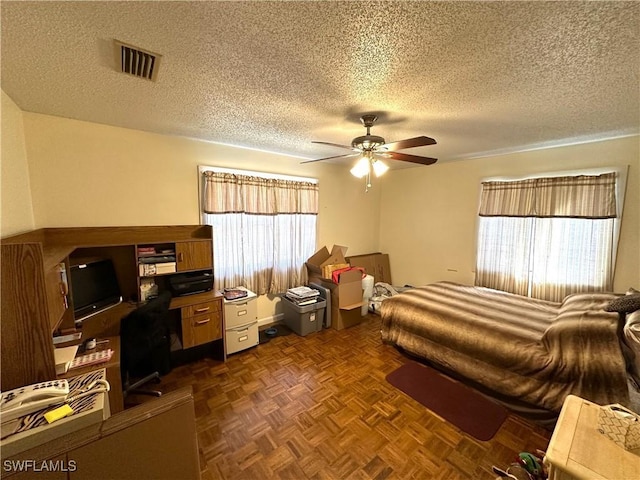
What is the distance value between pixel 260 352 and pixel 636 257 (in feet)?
13.6

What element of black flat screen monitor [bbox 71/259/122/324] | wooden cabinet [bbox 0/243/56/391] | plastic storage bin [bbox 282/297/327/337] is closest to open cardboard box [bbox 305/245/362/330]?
plastic storage bin [bbox 282/297/327/337]

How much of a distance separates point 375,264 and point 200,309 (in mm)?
3103

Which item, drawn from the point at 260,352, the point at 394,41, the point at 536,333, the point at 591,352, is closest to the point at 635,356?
the point at 591,352

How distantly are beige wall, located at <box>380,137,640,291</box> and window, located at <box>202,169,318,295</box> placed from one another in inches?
69.2

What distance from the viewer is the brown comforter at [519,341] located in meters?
1.73

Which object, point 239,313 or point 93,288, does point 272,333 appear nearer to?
point 239,313

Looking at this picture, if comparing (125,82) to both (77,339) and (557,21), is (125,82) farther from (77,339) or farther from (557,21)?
(557,21)

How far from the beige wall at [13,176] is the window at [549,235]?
476 centimetres

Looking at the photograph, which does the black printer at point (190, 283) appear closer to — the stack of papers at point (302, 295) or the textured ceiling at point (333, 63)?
the stack of papers at point (302, 295)

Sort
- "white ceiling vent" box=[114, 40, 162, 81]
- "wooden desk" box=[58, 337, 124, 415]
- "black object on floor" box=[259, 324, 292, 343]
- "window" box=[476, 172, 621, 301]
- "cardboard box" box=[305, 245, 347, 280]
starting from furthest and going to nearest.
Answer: "cardboard box" box=[305, 245, 347, 280] < "black object on floor" box=[259, 324, 292, 343] < "window" box=[476, 172, 621, 301] < "wooden desk" box=[58, 337, 124, 415] < "white ceiling vent" box=[114, 40, 162, 81]

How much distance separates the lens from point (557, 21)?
3.42ft

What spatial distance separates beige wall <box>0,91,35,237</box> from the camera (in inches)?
64.1

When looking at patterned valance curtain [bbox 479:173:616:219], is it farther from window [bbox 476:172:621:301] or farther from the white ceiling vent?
the white ceiling vent

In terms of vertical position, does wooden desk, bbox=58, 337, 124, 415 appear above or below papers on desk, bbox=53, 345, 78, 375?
below
